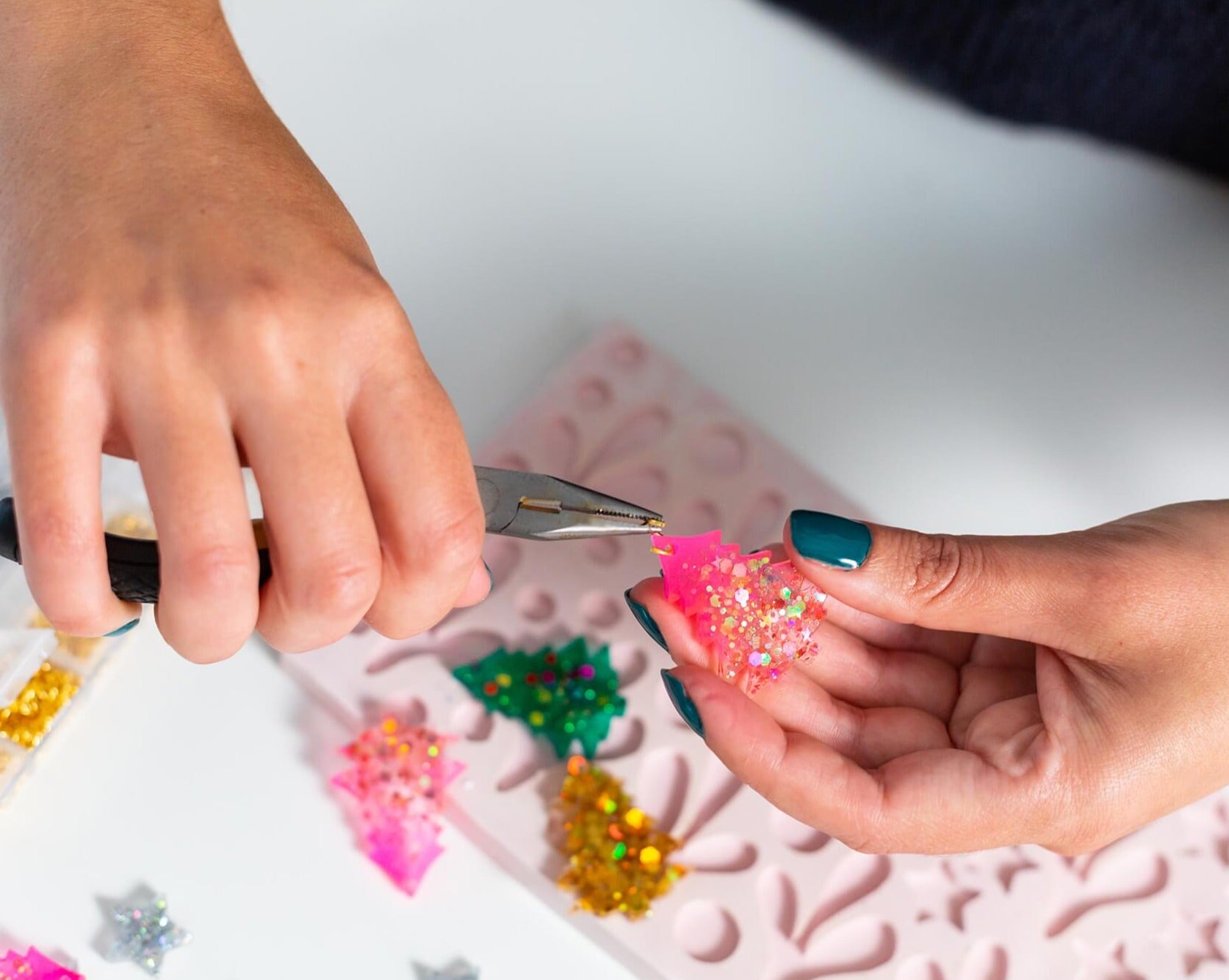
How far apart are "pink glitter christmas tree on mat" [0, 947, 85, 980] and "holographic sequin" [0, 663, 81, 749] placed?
21cm

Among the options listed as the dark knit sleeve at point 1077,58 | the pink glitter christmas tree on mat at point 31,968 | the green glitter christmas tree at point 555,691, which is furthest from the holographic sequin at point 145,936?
the dark knit sleeve at point 1077,58

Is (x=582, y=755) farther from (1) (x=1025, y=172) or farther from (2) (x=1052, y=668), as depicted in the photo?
(1) (x=1025, y=172)

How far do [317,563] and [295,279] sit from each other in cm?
19

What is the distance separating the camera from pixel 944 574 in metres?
0.93

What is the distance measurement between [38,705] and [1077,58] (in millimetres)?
1554

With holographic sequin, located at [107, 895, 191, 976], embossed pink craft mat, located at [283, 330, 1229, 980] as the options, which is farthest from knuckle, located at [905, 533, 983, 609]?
holographic sequin, located at [107, 895, 191, 976]

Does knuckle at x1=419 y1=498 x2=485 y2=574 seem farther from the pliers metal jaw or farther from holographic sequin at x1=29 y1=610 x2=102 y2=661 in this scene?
holographic sequin at x1=29 y1=610 x2=102 y2=661

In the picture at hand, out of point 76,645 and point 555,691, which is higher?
point 555,691

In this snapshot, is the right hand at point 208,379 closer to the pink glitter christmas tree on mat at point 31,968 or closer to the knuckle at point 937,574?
the knuckle at point 937,574

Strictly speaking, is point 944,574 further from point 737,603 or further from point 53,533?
point 53,533

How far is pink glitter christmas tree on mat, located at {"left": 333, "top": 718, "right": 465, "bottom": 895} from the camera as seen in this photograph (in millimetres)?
1143

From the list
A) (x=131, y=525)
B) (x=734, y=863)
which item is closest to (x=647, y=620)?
(x=734, y=863)

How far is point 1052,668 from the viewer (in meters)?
0.99

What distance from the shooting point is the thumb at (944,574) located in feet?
3.05
